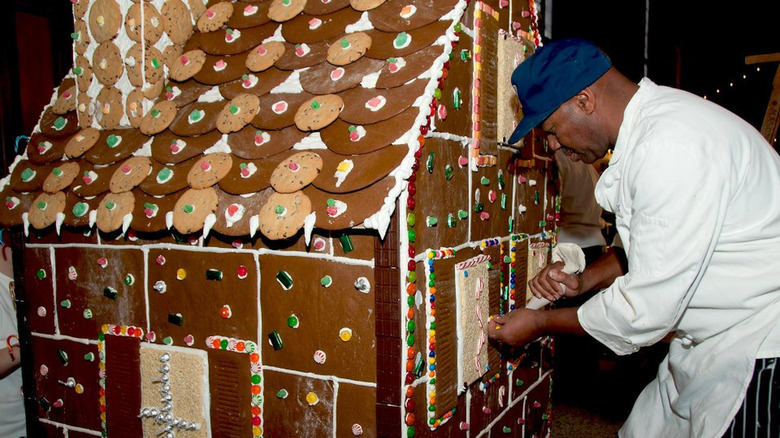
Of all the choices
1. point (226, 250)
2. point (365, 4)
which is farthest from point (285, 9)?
point (226, 250)

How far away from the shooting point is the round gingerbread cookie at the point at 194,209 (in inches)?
81.7

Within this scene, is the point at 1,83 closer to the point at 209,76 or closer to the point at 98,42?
the point at 98,42

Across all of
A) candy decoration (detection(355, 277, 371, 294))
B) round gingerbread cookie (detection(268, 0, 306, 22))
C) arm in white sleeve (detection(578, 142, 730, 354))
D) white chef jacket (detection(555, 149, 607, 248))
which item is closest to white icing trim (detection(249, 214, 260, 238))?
candy decoration (detection(355, 277, 371, 294))

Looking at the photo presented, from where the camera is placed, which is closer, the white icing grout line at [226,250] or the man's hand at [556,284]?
the white icing grout line at [226,250]

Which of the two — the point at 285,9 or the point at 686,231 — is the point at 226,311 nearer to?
the point at 285,9

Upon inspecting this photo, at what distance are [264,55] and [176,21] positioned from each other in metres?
0.66

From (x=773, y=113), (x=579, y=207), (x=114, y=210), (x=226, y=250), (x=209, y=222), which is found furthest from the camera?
(x=773, y=113)

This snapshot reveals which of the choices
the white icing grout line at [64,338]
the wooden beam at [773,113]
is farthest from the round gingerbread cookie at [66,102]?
the wooden beam at [773,113]

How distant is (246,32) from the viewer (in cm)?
251

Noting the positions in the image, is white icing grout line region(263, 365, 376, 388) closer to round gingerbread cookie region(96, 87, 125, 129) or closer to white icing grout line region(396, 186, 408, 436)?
white icing grout line region(396, 186, 408, 436)

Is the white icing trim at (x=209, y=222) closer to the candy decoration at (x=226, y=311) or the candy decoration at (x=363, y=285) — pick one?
the candy decoration at (x=226, y=311)

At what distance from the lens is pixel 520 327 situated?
217 cm

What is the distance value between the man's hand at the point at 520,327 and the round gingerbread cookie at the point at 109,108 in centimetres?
205

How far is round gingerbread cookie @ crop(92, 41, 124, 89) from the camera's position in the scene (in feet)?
8.89
